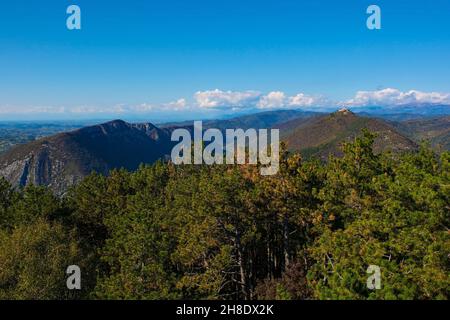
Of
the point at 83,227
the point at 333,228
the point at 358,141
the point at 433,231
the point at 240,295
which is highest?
the point at 358,141

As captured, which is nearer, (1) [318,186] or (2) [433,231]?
(2) [433,231]

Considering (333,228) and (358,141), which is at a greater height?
(358,141)

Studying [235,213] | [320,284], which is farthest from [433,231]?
[235,213]

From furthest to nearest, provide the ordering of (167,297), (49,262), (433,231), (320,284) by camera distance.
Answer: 1. (49,262)
2. (167,297)
3. (433,231)
4. (320,284)

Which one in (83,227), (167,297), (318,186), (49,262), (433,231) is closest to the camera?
(433,231)

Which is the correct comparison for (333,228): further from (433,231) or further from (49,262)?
(49,262)
